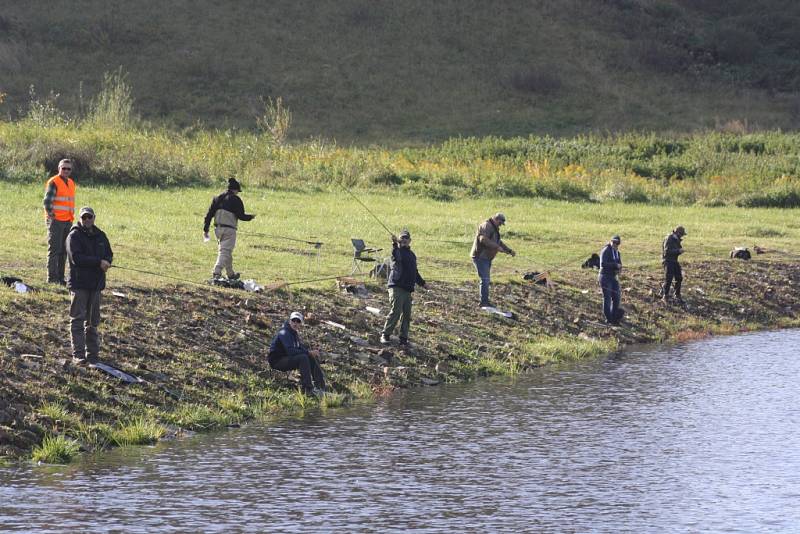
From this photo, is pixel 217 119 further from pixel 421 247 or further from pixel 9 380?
pixel 9 380

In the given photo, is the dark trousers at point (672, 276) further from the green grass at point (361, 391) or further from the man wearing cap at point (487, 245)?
the green grass at point (361, 391)

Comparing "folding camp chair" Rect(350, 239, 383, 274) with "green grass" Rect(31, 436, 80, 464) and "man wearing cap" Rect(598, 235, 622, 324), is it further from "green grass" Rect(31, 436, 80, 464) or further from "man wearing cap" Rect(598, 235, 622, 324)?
"green grass" Rect(31, 436, 80, 464)

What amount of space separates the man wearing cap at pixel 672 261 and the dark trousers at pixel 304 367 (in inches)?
482

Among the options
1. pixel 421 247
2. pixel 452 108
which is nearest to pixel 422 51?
pixel 452 108

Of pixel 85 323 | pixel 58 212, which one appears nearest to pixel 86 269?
pixel 85 323

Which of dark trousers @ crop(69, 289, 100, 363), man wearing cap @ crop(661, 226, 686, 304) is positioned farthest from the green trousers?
man wearing cap @ crop(661, 226, 686, 304)

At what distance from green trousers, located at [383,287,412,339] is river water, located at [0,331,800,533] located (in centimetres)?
181

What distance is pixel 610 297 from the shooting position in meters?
28.9

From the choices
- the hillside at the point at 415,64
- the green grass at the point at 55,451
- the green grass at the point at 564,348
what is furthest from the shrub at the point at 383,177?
the green grass at the point at 55,451

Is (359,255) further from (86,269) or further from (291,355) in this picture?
(86,269)

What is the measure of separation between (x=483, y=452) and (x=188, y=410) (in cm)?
429

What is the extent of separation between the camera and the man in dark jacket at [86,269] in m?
18.3

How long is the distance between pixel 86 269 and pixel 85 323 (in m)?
1.09

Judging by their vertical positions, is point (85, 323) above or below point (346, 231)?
below
